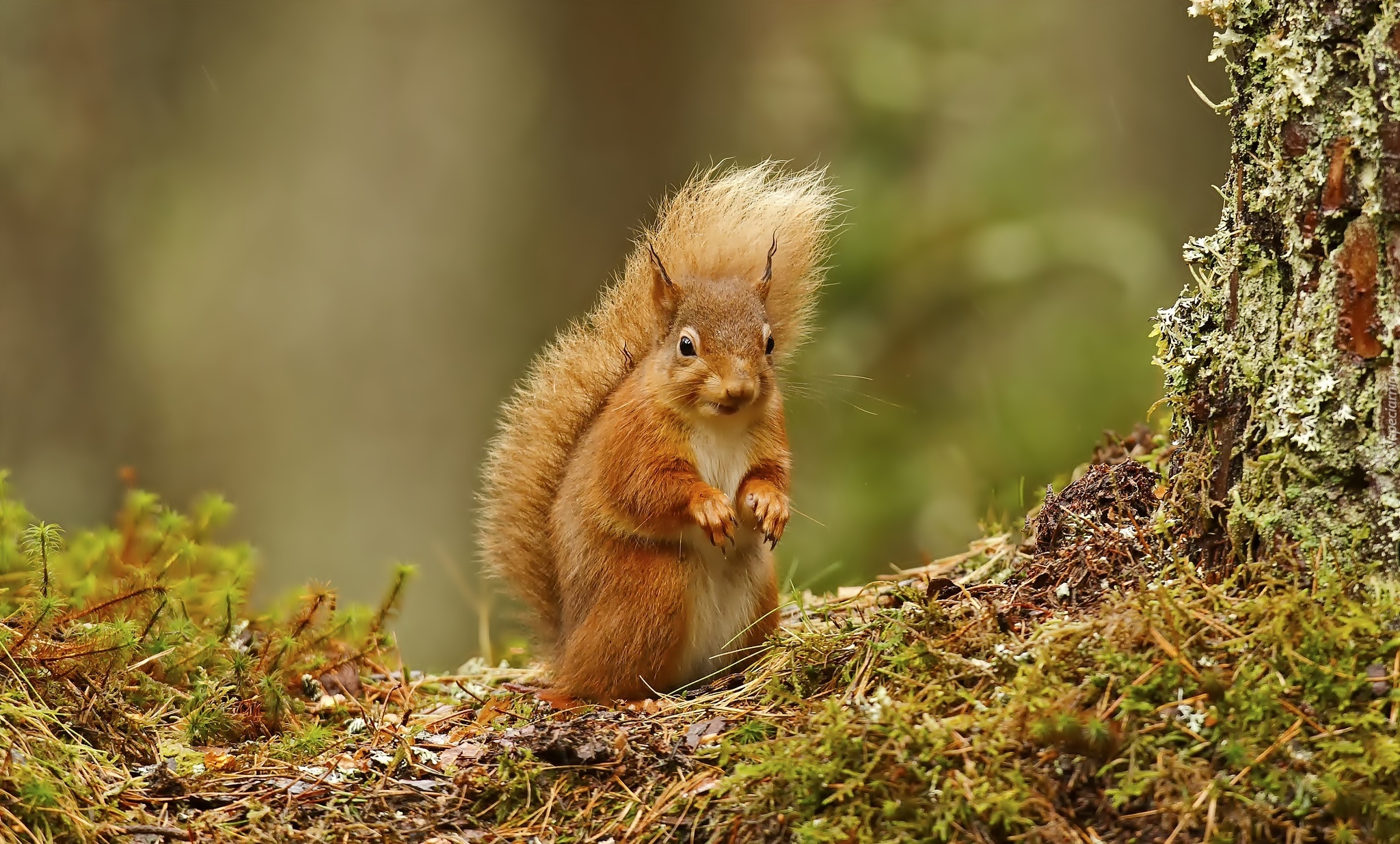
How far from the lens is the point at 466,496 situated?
6332 mm

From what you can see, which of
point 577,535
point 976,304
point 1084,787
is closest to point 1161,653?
point 1084,787

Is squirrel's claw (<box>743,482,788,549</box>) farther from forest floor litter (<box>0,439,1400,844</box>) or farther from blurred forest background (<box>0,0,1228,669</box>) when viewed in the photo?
blurred forest background (<box>0,0,1228,669</box>)

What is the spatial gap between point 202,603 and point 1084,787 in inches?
85.5

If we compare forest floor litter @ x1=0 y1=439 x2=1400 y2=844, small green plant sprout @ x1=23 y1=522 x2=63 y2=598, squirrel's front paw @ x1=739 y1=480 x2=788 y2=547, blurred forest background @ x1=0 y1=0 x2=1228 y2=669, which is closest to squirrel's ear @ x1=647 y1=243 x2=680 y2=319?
squirrel's front paw @ x1=739 y1=480 x2=788 y2=547

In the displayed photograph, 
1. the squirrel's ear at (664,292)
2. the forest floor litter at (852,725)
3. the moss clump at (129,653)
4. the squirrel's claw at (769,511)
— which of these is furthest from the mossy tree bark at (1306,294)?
the moss clump at (129,653)

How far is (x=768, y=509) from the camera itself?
274 cm

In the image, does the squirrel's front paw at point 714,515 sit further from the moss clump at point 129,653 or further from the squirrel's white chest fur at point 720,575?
the moss clump at point 129,653

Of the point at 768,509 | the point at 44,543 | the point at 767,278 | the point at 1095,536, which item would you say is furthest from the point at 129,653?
the point at 1095,536

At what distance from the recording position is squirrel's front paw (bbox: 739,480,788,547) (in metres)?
2.73

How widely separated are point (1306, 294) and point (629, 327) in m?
1.66

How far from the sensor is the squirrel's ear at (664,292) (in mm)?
2920

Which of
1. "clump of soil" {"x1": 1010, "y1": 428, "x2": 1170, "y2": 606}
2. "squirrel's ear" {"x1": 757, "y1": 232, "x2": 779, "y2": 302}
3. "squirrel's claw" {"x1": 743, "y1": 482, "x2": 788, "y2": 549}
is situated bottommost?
"clump of soil" {"x1": 1010, "y1": 428, "x2": 1170, "y2": 606}

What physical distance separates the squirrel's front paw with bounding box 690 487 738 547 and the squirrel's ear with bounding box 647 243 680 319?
49 centimetres

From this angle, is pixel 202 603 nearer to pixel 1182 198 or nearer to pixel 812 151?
pixel 812 151
